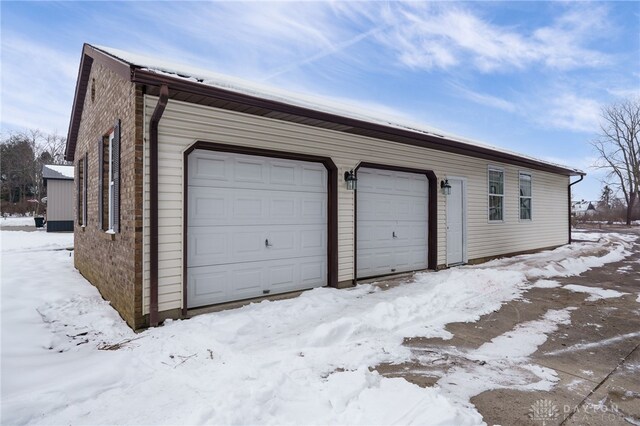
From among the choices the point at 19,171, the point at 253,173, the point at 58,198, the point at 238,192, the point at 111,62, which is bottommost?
the point at 238,192

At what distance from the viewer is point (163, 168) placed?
4.73 m

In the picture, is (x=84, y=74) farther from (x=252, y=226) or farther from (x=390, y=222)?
(x=390, y=222)

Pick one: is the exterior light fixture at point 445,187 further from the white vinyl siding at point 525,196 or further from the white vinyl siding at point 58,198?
the white vinyl siding at point 58,198

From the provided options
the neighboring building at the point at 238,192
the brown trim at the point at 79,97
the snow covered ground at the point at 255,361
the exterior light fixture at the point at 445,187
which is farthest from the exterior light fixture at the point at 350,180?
the brown trim at the point at 79,97

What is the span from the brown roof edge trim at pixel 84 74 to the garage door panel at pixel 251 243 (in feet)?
7.67

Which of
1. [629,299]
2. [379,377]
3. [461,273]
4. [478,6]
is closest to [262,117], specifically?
[379,377]

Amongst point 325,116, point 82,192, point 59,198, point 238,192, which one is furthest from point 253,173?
point 59,198

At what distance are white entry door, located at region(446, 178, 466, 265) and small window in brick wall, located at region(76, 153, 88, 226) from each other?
8.55 m

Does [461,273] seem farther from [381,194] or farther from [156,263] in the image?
[156,263]

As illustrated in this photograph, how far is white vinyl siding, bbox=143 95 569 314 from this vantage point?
475cm

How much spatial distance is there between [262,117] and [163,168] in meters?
1.80

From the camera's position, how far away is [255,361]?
3436mm

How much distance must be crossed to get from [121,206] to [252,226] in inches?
74.4

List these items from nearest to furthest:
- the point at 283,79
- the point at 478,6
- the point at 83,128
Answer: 1. the point at 83,128
2. the point at 478,6
3. the point at 283,79
